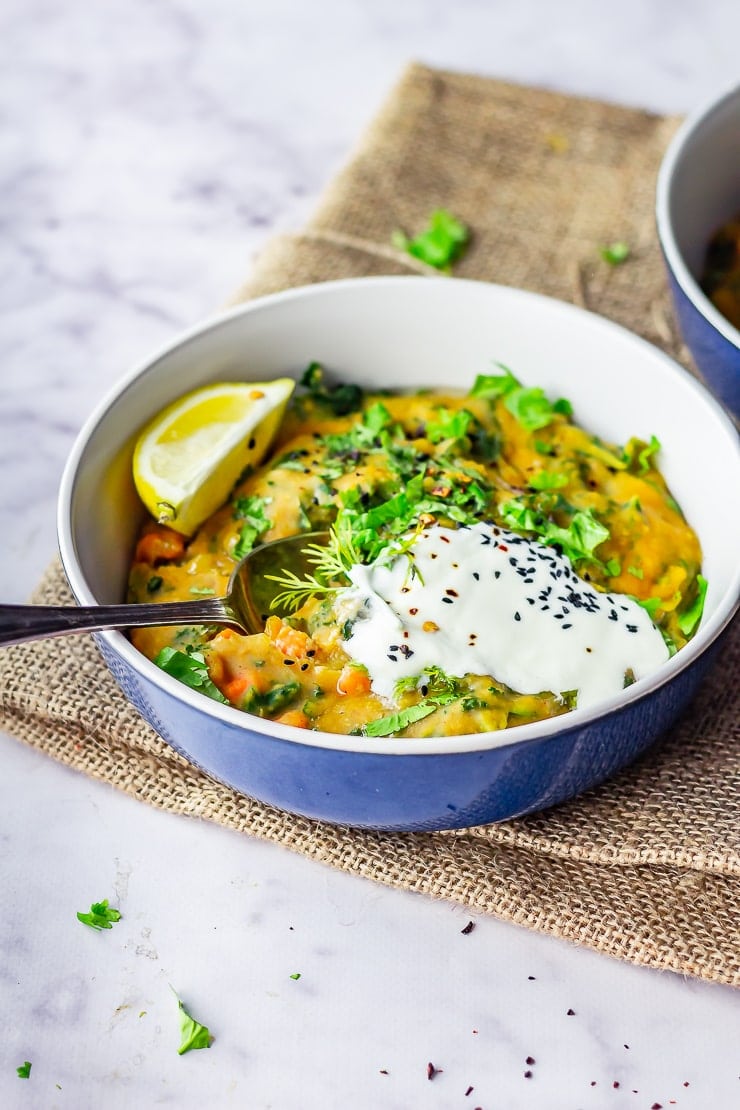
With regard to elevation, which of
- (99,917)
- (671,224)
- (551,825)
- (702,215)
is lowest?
(99,917)

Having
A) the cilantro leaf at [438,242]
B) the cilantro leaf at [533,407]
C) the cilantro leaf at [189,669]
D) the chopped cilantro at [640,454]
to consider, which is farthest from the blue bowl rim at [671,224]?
the cilantro leaf at [189,669]

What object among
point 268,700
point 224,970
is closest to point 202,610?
point 268,700

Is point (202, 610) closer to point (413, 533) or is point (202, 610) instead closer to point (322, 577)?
point (322, 577)

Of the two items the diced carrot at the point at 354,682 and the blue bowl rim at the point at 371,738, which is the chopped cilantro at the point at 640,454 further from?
the diced carrot at the point at 354,682

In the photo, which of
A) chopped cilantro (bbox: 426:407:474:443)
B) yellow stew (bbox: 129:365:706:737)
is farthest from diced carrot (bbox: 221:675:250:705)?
chopped cilantro (bbox: 426:407:474:443)

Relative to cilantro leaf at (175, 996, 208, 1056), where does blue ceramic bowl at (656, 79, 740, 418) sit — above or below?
above

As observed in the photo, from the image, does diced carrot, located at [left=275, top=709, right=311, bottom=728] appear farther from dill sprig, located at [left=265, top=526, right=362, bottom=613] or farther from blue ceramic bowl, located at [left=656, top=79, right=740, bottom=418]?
blue ceramic bowl, located at [left=656, top=79, right=740, bottom=418]

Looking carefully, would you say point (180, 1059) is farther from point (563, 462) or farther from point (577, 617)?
point (563, 462)
